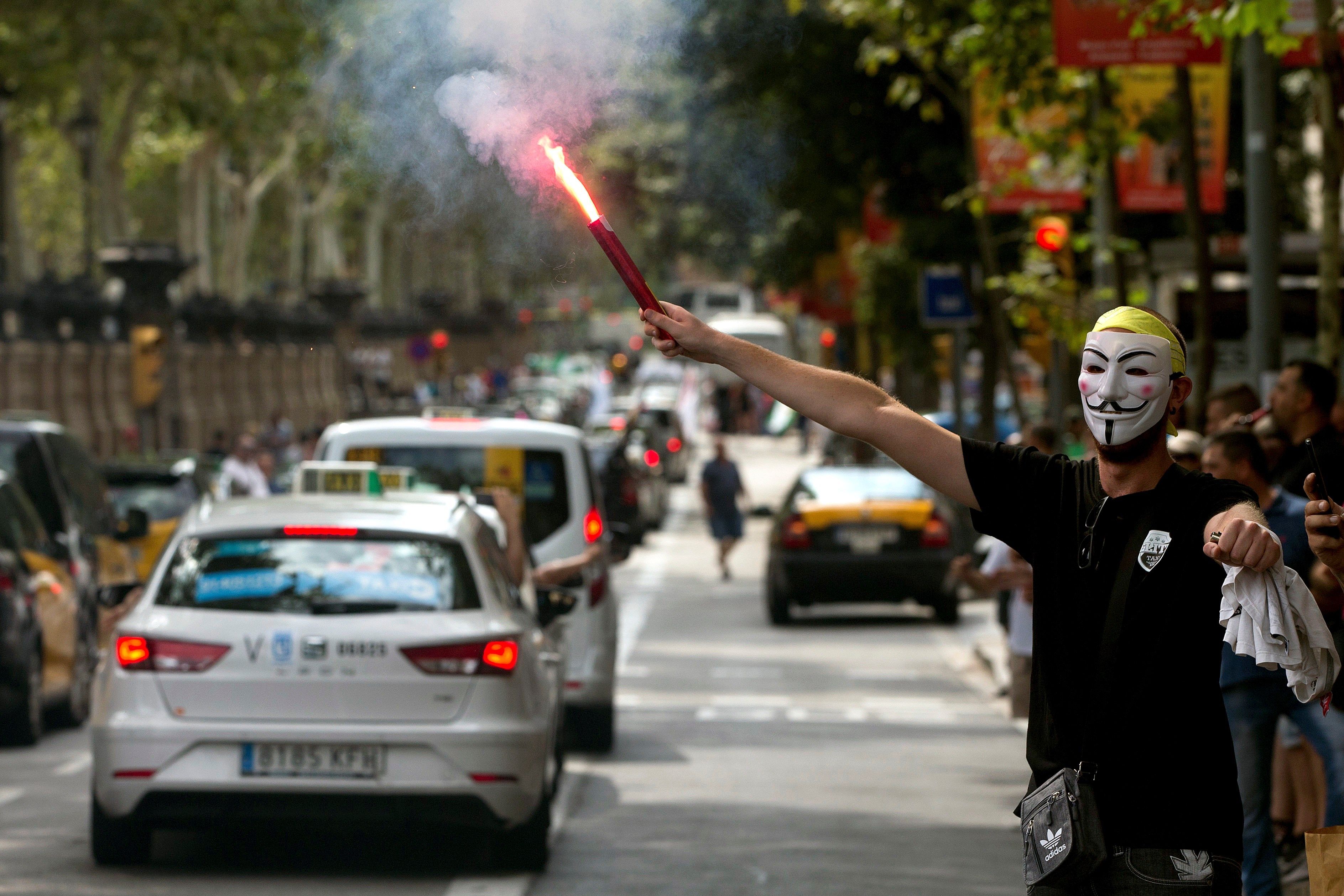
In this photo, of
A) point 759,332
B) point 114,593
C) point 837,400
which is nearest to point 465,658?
point 114,593

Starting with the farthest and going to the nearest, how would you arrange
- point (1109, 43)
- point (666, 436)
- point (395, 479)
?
point (666, 436)
point (1109, 43)
point (395, 479)

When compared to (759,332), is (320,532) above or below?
below

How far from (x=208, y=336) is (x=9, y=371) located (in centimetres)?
1247

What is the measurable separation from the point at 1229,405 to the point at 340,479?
4.11 m

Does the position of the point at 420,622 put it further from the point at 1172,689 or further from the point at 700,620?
the point at 700,620

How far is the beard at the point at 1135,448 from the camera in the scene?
4344 millimetres

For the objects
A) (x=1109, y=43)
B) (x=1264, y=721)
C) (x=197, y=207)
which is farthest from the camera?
(x=197, y=207)

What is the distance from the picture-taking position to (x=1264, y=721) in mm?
7797

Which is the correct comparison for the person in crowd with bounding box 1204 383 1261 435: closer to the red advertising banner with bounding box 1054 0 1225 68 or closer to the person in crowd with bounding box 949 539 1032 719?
the person in crowd with bounding box 949 539 1032 719

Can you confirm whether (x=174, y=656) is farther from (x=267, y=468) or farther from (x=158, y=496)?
(x=267, y=468)

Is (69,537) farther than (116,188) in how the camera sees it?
No

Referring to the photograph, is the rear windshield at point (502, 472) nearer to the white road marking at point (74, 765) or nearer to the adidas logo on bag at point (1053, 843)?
the white road marking at point (74, 765)

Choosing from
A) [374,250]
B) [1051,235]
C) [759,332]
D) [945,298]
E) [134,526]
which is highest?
[374,250]

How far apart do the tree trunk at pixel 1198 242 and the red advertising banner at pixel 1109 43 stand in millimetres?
1160
